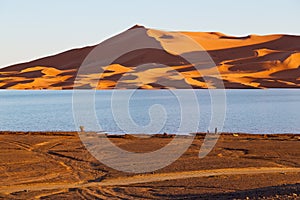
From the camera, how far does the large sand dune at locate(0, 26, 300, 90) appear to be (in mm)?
98188

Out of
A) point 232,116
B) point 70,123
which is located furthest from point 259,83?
point 70,123

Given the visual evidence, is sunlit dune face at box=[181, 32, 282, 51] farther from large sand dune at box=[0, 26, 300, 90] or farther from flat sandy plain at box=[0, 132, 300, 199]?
flat sandy plain at box=[0, 132, 300, 199]

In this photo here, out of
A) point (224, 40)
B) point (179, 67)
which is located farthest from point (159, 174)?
point (224, 40)

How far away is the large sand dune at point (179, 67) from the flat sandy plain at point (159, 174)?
73104mm

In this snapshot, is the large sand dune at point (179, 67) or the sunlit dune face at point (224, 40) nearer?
the large sand dune at point (179, 67)

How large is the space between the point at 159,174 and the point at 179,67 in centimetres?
9986

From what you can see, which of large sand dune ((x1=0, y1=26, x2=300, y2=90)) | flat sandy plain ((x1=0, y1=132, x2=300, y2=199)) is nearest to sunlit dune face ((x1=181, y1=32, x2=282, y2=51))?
large sand dune ((x1=0, y1=26, x2=300, y2=90))

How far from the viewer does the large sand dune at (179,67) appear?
98188 mm

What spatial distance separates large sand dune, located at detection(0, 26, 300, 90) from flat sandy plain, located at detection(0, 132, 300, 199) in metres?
73.1

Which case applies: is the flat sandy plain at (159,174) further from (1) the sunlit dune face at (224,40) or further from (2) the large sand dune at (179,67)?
(1) the sunlit dune face at (224,40)

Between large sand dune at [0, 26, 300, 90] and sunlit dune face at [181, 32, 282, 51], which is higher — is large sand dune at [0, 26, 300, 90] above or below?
below

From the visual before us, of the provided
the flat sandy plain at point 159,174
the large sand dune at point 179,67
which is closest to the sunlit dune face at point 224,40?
the large sand dune at point 179,67

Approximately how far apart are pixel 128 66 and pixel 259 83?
38.1 metres

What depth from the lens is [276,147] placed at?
66.9ft
